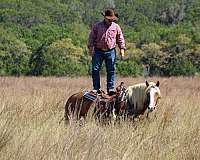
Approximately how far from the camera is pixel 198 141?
4953 mm

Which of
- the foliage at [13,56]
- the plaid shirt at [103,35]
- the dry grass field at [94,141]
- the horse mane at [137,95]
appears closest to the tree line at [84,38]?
the foliage at [13,56]

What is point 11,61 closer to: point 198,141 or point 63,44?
point 63,44

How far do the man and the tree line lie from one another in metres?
36.4

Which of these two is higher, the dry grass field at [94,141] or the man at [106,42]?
the man at [106,42]

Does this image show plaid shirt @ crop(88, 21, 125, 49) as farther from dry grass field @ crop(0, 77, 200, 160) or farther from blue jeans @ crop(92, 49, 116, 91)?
dry grass field @ crop(0, 77, 200, 160)

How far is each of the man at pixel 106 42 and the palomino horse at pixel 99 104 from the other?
0.72 metres

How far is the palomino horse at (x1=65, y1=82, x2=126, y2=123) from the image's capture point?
274 inches

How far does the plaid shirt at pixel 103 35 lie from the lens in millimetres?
8141

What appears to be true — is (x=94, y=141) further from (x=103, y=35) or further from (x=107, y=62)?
(x=107, y=62)

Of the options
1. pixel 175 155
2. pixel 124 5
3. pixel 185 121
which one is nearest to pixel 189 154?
pixel 175 155

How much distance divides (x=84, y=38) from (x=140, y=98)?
229 feet

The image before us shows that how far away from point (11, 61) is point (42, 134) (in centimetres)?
5492

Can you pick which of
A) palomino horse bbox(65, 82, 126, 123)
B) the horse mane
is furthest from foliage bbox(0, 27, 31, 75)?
the horse mane

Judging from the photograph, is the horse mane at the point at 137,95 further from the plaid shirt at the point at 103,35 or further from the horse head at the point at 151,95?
the plaid shirt at the point at 103,35
